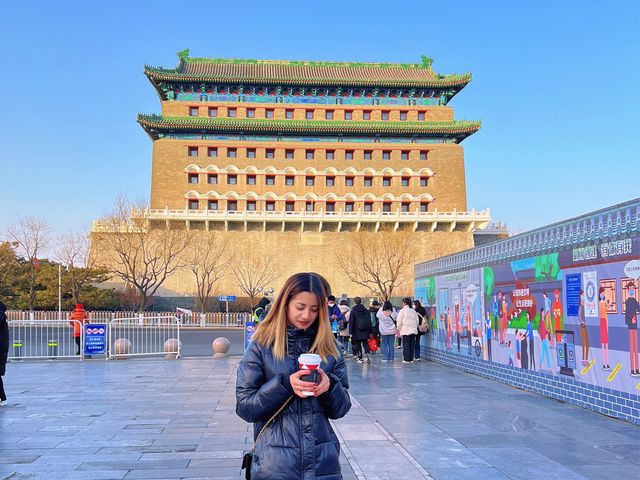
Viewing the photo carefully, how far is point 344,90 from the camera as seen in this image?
58.5 meters

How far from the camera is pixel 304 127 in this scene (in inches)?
2165

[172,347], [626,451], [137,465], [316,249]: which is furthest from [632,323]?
[316,249]

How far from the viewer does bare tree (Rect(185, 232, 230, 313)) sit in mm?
47344

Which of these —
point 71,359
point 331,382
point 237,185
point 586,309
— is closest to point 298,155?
point 237,185

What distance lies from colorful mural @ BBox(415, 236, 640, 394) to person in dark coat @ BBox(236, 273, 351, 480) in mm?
5840

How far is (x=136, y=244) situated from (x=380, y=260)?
1734cm

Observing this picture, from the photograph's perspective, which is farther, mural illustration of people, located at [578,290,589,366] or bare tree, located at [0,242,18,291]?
bare tree, located at [0,242,18,291]

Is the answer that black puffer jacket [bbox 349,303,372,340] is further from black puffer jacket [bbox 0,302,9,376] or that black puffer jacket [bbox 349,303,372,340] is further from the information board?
black puffer jacket [bbox 0,302,9,376]

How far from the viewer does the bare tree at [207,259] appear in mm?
47344

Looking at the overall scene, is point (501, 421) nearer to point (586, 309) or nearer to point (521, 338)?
point (586, 309)

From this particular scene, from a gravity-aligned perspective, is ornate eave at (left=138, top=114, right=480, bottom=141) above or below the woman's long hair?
above

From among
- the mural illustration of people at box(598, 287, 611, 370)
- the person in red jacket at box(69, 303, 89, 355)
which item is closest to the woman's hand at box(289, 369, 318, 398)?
the mural illustration of people at box(598, 287, 611, 370)

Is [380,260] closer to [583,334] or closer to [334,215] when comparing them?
[334,215]

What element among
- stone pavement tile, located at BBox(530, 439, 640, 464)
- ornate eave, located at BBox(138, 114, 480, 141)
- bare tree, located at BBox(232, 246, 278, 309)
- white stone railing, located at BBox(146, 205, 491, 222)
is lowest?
stone pavement tile, located at BBox(530, 439, 640, 464)
